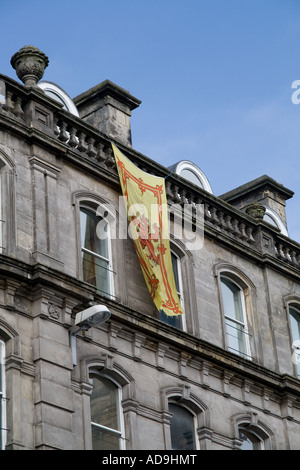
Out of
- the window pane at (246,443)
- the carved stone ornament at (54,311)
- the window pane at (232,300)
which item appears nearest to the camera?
the carved stone ornament at (54,311)

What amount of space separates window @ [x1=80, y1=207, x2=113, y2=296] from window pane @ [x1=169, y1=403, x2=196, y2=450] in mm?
3126

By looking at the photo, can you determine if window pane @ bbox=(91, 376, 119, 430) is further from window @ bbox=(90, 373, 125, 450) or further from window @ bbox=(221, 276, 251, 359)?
window @ bbox=(221, 276, 251, 359)

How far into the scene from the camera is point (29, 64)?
29.5 metres

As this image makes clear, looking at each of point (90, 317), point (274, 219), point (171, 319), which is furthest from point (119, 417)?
point (274, 219)

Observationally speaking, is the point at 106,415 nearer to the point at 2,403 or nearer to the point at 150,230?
the point at 2,403

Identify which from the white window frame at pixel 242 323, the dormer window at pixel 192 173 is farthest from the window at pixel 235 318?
the dormer window at pixel 192 173

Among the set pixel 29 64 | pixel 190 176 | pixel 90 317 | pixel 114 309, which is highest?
pixel 29 64

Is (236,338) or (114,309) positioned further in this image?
(236,338)

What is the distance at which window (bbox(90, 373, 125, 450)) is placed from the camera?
26.4 metres

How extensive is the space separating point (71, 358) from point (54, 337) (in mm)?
574

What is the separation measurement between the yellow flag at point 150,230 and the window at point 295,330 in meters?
5.60

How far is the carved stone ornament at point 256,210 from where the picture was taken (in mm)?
34781

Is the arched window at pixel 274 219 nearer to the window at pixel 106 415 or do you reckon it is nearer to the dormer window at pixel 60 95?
the dormer window at pixel 60 95

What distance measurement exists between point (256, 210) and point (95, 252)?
747 cm
